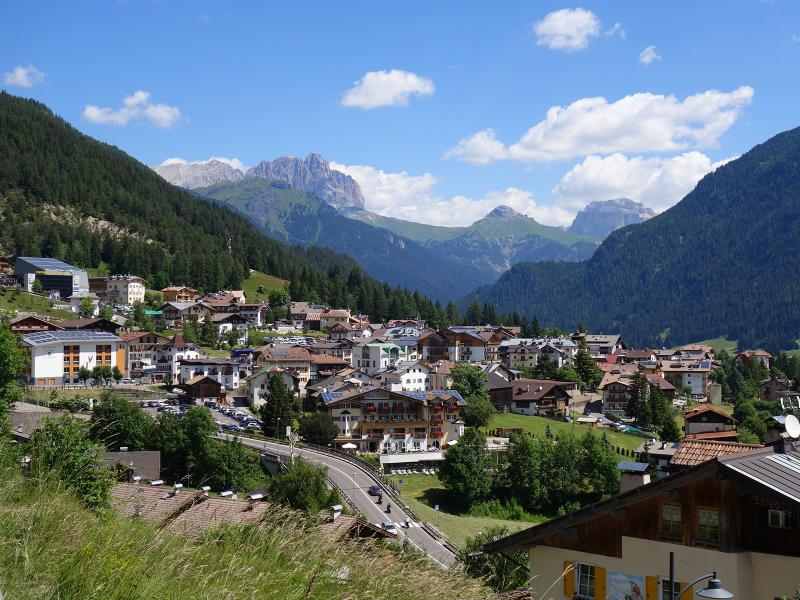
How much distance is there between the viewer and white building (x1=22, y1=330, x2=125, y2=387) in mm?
73500

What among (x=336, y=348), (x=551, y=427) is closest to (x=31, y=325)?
(x=336, y=348)

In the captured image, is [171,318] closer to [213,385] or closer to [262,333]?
[262,333]

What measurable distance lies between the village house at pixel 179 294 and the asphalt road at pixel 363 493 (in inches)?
2788

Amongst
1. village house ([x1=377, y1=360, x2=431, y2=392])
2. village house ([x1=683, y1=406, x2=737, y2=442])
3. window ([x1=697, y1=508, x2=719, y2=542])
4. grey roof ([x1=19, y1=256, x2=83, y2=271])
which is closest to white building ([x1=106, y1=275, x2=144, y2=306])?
grey roof ([x1=19, y1=256, x2=83, y2=271])

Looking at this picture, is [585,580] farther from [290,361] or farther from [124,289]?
[124,289]

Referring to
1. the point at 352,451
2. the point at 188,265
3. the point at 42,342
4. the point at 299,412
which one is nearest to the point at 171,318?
the point at 188,265

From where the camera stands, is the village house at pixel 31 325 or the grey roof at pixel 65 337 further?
the village house at pixel 31 325

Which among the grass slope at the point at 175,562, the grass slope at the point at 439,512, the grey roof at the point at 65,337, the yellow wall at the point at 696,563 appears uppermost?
the grey roof at the point at 65,337

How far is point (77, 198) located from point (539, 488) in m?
137

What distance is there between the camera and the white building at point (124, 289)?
120 metres

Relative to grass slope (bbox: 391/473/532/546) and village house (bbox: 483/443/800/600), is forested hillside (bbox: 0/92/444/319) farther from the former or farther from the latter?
village house (bbox: 483/443/800/600)

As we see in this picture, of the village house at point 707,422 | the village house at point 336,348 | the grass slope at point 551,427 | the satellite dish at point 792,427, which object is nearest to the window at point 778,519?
the satellite dish at point 792,427

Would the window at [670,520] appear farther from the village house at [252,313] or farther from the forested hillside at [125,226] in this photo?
the forested hillside at [125,226]

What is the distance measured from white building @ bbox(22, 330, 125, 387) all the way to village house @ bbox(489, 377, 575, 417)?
4044 centimetres
